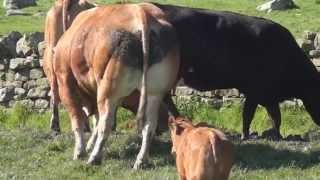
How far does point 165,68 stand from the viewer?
11398 millimetres

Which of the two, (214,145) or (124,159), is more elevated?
(214,145)

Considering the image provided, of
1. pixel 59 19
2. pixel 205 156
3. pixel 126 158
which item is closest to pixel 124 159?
pixel 126 158

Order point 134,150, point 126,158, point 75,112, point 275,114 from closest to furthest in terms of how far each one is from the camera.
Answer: point 126,158, point 75,112, point 134,150, point 275,114

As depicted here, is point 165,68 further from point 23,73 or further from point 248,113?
point 23,73

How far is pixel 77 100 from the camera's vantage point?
12.2 meters

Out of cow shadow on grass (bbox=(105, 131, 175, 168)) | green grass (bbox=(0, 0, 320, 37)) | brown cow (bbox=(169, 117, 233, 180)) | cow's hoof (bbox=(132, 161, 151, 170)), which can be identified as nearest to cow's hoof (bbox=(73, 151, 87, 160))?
cow shadow on grass (bbox=(105, 131, 175, 168))

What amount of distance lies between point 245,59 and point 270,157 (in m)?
2.27

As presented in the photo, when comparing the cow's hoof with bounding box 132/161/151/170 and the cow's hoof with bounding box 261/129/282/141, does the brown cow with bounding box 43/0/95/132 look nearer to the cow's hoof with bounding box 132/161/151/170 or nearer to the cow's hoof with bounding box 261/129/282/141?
the cow's hoof with bounding box 132/161/151/170

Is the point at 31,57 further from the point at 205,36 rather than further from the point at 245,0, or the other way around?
the point at 245,0

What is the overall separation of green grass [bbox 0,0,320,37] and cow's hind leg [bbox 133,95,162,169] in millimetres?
12887

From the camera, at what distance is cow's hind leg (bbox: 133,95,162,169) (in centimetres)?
1142

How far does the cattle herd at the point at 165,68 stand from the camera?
10139 millimetres

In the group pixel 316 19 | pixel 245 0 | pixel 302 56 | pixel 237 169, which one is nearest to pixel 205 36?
pixel 302 56

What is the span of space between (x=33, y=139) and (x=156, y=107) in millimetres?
2406
